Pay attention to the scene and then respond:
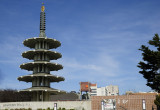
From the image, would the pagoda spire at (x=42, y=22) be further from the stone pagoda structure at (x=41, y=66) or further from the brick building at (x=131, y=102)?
the brick building at (x=131, y=102)

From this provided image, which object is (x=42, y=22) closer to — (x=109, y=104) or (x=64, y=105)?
(x=64, y=105)

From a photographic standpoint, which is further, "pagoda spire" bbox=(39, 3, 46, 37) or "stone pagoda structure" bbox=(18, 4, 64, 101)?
"pagoda spire" bbox=(39, 3, 46, 37)

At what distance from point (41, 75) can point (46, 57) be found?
6.21 metres

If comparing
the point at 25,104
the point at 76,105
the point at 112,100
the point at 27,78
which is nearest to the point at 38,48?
the point at 27,78

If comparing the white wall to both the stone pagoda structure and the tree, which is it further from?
the tree

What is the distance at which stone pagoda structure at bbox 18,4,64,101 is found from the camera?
162 ft

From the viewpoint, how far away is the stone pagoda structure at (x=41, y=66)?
49.4 meters

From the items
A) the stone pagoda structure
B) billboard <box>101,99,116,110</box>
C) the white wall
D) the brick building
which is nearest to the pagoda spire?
the stone pagoda structure

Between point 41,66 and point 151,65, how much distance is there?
26.1 m

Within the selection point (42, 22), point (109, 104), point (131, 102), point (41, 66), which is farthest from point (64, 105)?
point (42, 22)

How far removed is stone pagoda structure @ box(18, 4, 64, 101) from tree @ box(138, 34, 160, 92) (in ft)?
65.2

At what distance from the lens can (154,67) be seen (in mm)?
49750

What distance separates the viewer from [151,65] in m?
49.9

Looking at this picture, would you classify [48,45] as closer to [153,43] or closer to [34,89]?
[34,89]
